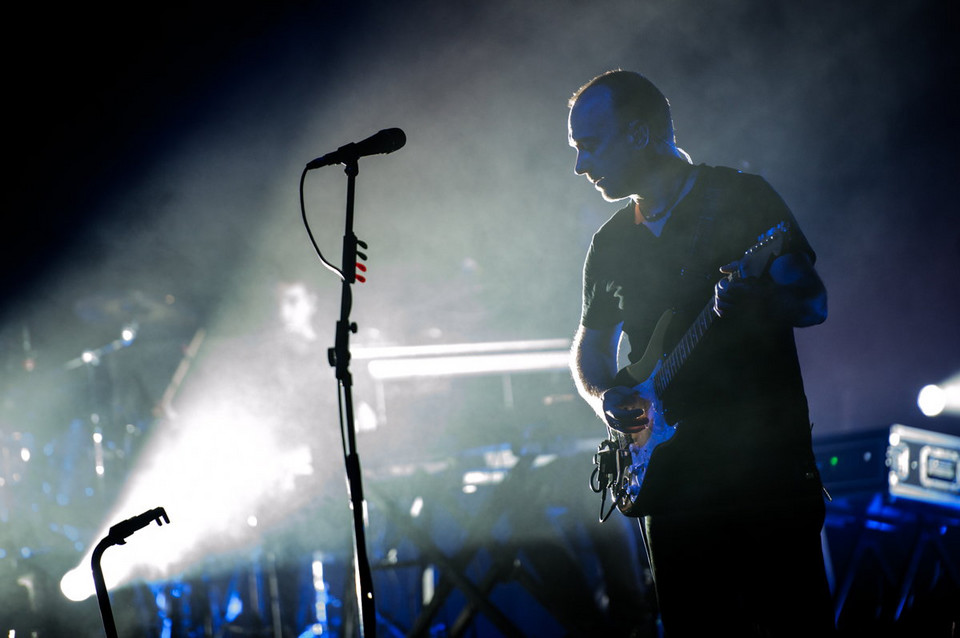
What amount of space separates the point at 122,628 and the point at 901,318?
6.39m

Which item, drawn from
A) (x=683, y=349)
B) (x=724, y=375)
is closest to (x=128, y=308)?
(x=683, y=349)

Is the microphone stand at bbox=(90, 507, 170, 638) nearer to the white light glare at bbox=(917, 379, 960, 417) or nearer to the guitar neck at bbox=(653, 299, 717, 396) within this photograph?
the guitar neck at bbox=(653, 299, 717, 396)

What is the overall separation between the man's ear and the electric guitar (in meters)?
0.50

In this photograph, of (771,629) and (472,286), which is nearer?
(771,629)

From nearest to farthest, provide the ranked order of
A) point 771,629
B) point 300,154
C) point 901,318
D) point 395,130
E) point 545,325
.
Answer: point 771,629
point 395,130
point 901,318
point 300,154
point 545,325

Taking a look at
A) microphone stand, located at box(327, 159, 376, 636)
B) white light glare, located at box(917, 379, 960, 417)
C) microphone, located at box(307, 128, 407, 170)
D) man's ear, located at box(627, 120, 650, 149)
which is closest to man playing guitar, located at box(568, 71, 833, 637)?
man's ear, located at box(627, 120, 650, 149)

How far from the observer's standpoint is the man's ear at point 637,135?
2.09 m

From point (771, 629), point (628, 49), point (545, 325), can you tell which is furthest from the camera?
point (545, 325)

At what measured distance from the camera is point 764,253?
1.61 meters

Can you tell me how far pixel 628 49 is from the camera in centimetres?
512

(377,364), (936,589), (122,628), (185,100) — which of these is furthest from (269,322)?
(936,589)

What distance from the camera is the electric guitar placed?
1.63 metres

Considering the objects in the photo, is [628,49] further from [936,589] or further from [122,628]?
A: [122,628]

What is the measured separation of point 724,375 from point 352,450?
121 centimetres
